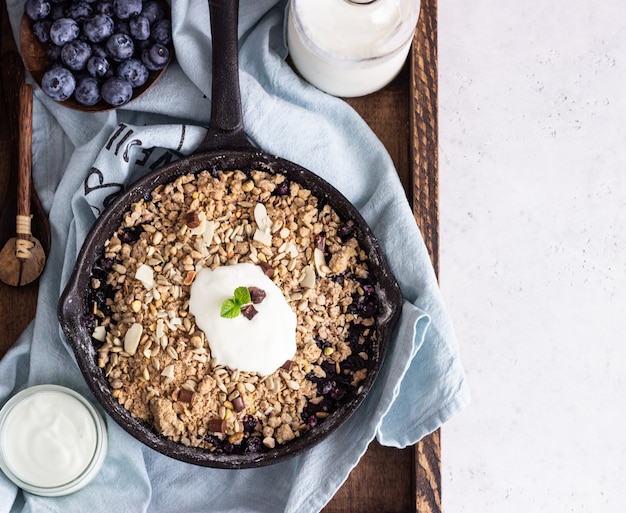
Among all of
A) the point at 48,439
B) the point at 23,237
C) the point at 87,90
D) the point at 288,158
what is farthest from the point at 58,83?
the point at 48,439

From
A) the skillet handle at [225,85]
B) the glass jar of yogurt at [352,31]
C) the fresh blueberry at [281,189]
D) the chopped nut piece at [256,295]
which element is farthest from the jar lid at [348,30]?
the chopped nut piece at [256,295]

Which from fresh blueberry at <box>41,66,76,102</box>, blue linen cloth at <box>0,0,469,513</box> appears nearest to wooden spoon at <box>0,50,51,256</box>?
blue linen cloth at <box>0,0,469,513</box>

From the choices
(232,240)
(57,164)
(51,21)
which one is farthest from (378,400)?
(51,21)

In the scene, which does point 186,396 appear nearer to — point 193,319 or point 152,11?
point 193,319

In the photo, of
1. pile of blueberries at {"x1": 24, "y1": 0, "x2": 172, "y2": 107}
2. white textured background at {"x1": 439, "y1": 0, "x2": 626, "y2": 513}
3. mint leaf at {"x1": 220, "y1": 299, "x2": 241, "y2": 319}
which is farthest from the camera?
white textured background at {"x1": 439, "y1": 0, "x2": 626, "y2": 513}

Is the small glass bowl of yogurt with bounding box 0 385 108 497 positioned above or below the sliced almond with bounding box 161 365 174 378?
below

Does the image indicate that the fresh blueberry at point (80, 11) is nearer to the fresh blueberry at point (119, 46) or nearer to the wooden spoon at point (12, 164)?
the fresh blueberry at point (119, 46)

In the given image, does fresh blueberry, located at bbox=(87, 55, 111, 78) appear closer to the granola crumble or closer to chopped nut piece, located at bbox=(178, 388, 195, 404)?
the granola crumble

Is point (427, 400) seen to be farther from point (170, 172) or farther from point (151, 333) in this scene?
point (170, 172)
